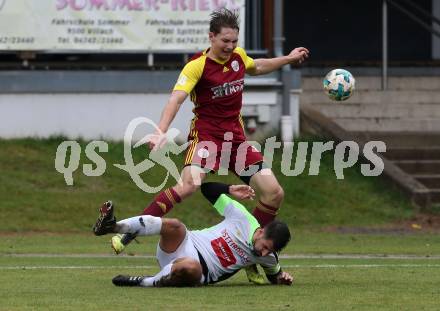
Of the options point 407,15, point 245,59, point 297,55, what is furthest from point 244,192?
point 407,15

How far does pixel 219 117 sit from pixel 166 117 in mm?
1051

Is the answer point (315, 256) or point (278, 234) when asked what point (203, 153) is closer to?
point (278, 234)

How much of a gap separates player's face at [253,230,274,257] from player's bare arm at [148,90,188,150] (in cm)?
121

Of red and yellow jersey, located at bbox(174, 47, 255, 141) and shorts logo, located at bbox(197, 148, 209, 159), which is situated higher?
red and yellow jersey, located at bbox(174, 47, 255, 141)

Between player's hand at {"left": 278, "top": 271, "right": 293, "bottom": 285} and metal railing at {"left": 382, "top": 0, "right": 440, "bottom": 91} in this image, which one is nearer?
player's hand at {"left": 278, "top": 271, "right": 293, "bottom": 285}

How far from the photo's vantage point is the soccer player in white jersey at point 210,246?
11883mm

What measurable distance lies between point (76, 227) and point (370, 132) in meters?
7.30

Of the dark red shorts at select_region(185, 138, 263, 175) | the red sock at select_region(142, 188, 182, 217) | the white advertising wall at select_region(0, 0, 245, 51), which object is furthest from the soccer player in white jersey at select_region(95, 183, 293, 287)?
the white advertising wall at select_region(0, 0, 245, 51)

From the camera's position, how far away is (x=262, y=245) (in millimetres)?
11867

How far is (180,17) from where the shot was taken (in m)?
24.5

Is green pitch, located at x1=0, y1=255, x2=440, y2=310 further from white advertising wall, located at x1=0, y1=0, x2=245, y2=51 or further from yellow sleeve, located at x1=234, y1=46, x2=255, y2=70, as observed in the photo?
white advertising wall, located at x1=0, y1=0, x2=245, y2=51

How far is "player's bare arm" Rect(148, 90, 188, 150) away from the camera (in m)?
11.9

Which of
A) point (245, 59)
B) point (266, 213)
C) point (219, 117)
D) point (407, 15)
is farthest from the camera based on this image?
point (407, 15)

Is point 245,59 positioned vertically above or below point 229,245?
above
